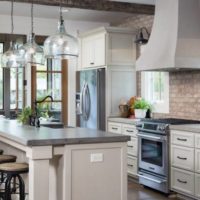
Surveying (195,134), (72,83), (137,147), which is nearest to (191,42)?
(195,134)

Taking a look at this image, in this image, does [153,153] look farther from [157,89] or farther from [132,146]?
[157,89]

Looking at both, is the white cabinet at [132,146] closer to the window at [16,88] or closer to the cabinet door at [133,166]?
the cabinet door at [133,166]

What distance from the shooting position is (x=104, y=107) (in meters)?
7.15

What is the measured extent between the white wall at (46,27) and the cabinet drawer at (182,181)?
3.28 meters

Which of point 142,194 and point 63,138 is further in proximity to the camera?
point 142,194

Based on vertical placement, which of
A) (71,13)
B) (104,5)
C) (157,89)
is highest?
(71,13)

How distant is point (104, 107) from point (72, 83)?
50.7 inches

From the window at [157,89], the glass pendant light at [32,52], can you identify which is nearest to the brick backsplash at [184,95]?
the window at [157,89]

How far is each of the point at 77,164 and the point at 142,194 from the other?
2154 mm

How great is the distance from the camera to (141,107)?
681 centimetres

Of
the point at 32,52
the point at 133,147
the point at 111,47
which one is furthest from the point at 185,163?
the point at 111,47

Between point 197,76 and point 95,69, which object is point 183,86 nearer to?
point 197,76

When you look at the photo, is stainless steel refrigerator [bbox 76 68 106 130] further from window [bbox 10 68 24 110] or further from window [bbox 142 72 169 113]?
window [bbox 10 68 24 110]

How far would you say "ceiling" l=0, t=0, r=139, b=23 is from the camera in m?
7.00
